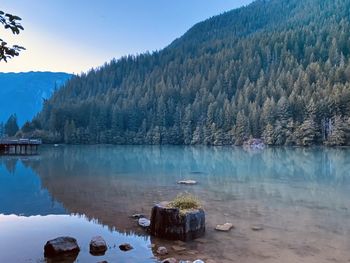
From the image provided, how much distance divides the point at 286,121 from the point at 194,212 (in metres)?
103

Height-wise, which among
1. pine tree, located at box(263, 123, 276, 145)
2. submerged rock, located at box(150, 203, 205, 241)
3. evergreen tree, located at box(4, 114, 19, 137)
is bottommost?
submerged rock, located at box(150, 203, 205, 241)

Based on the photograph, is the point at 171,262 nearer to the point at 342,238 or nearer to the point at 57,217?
the point at 342,238

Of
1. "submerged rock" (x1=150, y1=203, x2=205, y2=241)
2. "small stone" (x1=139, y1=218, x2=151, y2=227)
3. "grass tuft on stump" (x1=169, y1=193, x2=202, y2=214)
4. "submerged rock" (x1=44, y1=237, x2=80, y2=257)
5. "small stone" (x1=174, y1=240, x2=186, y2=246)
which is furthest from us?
"small stone" (x1=139, y1=218, x2=151, y2=227)

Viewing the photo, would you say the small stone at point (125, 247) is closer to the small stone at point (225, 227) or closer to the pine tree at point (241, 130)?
the small stone at point (225, 227)

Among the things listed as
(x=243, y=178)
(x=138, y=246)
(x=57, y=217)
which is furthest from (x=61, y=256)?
(x=243, y=178)

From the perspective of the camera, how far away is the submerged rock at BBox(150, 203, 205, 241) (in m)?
16.1

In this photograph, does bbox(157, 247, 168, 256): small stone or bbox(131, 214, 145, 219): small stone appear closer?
bbox(157, 247, 168, 256): small stone

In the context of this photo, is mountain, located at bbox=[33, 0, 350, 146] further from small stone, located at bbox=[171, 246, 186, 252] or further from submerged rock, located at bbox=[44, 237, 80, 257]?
submerged rock, located at bbox=[44, 237, 80, 257]

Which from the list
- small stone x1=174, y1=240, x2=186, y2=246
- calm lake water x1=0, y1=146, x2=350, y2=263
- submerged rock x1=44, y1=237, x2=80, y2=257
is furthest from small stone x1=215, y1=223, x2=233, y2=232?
submerged rock x1=44, y1=237, x2=80, y2=257

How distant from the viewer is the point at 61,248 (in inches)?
555

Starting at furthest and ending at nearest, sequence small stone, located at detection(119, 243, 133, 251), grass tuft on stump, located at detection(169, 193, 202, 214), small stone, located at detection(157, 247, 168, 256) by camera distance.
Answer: grass tuft on stump, located at detection(169, 193, 202, 214), small stone, located at detection(119, 243, 133, 251), small stone, located at detection(157, 247, 168, 256)

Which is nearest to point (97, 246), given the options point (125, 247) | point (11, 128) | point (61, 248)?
point (125, 247)

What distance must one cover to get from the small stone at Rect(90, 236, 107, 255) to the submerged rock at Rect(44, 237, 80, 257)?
1.87 feet

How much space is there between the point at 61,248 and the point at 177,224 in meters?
4.82
